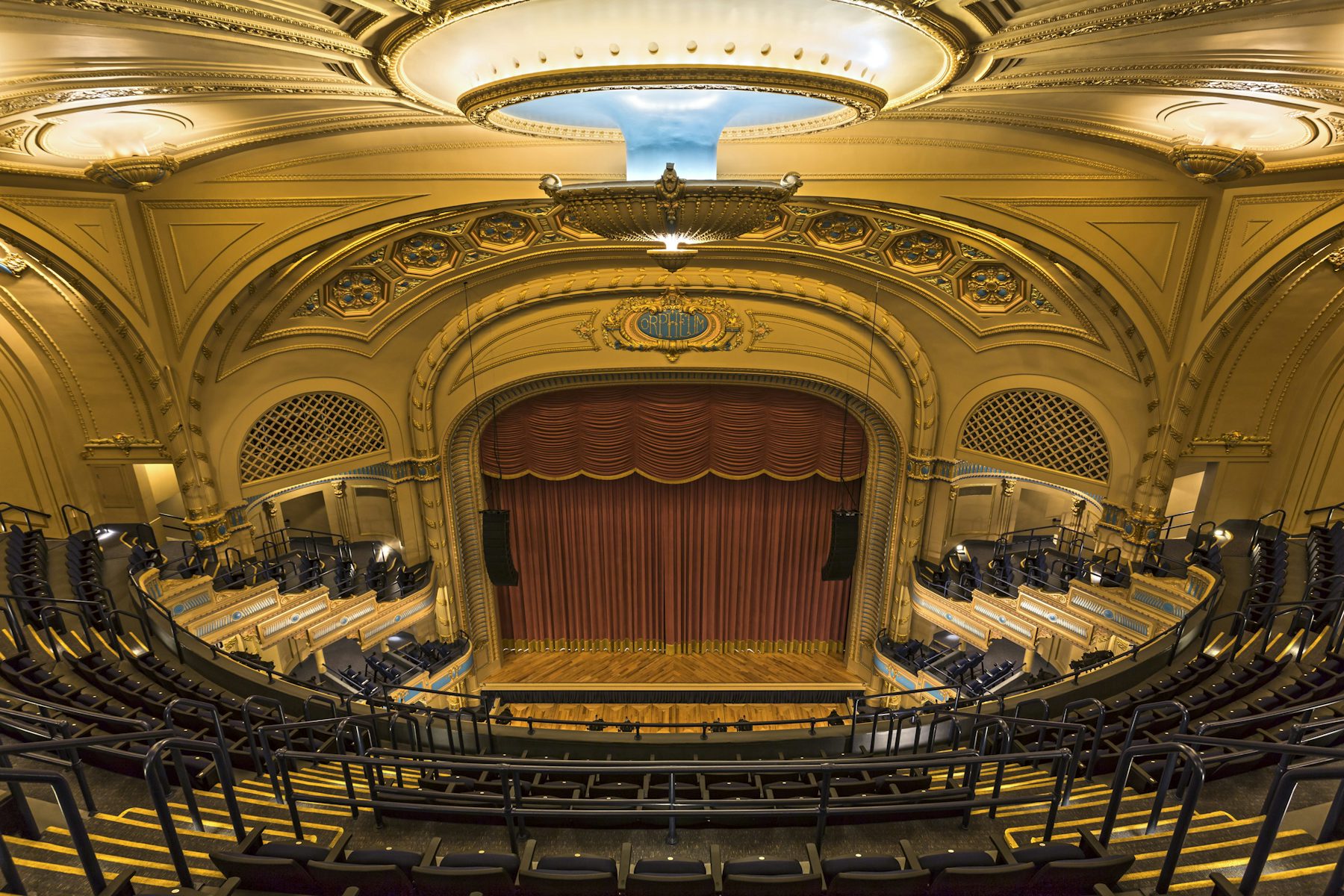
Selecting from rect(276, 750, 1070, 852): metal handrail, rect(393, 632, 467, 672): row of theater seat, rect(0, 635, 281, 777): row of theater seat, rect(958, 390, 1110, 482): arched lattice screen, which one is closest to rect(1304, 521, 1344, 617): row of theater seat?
rect(958, 390, 1110, 482): arched lattice screen

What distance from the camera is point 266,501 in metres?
13.5

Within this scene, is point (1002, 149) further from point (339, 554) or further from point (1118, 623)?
point (339, 554)

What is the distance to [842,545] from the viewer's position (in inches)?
485

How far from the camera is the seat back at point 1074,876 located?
338 cm

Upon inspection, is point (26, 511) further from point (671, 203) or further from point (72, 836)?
point (671, 203)

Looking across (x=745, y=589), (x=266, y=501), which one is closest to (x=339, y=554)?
(x=266, y=501)

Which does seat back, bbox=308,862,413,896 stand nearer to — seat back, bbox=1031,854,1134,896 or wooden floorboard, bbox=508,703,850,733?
seat back, bbox=1031,854,1134,896

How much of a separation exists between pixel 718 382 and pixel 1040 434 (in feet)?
18.6

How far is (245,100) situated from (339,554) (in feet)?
32.7

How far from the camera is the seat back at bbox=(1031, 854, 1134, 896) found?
11.1ft

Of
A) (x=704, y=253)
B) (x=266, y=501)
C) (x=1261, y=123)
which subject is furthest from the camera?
(x=266, y=501)

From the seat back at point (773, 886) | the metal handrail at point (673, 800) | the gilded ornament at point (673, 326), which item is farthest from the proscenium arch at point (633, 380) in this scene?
the seat back at point (773, 886)

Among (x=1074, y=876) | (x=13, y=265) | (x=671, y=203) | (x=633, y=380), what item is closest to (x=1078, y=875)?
(x=1074, y=876)

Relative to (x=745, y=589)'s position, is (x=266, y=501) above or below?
above
